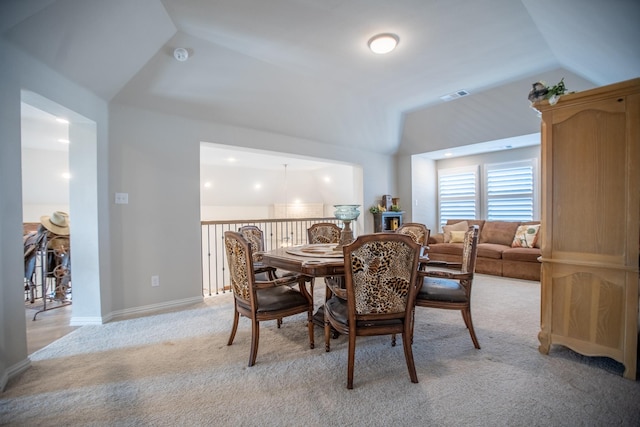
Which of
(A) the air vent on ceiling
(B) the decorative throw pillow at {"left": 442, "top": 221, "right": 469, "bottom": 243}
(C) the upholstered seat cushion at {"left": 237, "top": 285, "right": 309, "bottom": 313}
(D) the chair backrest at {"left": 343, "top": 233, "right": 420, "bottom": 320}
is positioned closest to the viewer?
(D) the chair backrest at {"left": 343, "top": 233, "right": 420, "bottom": 320}

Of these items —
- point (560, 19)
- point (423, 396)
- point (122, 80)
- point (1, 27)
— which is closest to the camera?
point (423, 396)

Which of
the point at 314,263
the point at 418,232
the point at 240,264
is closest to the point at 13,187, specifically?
the point at 240,264

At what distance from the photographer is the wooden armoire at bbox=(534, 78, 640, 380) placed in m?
1.95

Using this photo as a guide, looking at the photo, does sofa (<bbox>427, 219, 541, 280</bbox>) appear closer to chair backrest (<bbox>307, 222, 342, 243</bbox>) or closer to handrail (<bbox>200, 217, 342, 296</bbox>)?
chair backrest (<bbox>307, 222, 342, 243</bbox>)

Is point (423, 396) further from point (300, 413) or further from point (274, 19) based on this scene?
point (274, 19)

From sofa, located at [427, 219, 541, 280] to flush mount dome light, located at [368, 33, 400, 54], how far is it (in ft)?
9.27

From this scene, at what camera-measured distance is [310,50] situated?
3.21 metres

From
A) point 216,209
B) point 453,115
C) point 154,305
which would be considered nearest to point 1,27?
point 154,305

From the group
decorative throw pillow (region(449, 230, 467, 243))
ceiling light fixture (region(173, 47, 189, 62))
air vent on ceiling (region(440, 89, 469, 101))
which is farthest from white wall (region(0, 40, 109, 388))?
decorative throw pillow (region(449, 230, 467, 243))

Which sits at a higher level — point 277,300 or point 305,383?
point 277,300

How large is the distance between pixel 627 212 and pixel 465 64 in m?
Result: 2.47

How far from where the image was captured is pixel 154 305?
11.4 ft

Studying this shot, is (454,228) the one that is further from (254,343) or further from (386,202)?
(254,343)

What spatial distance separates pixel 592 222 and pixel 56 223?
559cm
